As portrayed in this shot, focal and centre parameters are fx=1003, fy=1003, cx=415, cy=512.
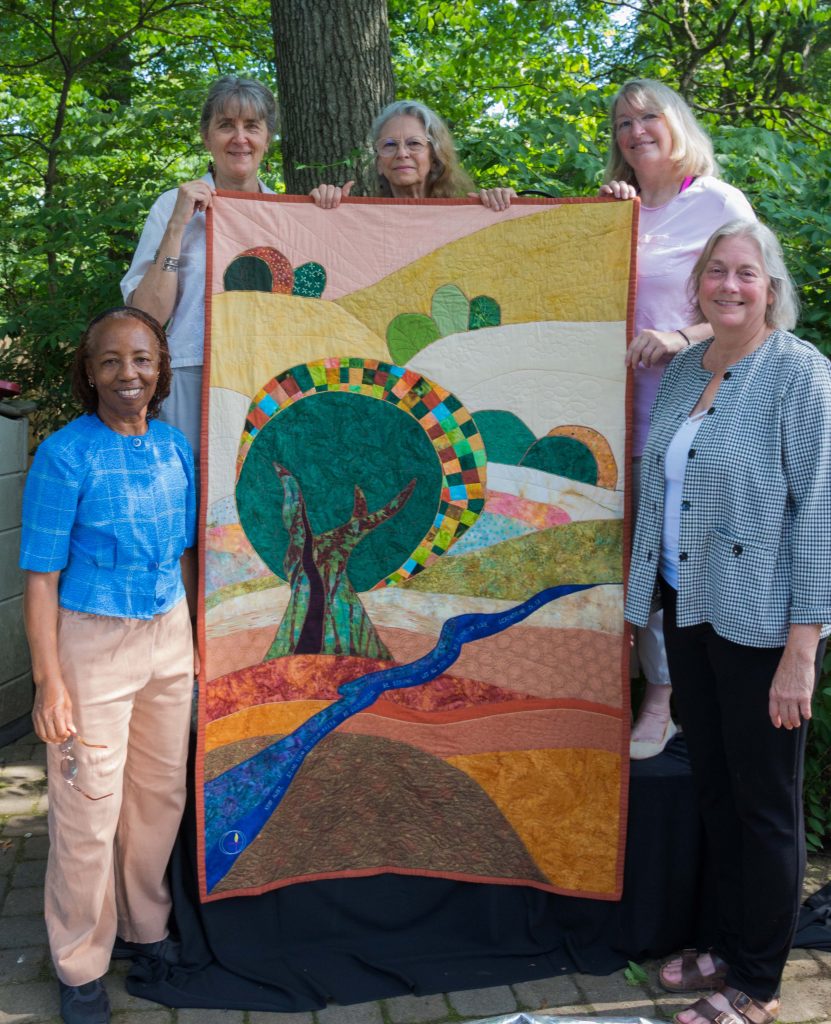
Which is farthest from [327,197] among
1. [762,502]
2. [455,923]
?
[455,923]

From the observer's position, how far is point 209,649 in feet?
8.80

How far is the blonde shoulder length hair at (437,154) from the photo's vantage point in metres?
2.84

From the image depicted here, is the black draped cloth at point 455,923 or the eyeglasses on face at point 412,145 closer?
the black draped cloth at point 455,923

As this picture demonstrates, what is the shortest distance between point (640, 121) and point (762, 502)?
1.18 metres

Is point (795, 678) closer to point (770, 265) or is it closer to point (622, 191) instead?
point (770, 265)

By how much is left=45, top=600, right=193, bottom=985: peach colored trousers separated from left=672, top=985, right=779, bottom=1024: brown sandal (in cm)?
138

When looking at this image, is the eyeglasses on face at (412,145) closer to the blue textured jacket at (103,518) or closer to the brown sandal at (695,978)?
the blue textured jacket at (103,518)

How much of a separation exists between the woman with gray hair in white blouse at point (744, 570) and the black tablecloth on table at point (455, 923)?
0.24 m

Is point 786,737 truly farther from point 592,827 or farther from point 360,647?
point 360,647

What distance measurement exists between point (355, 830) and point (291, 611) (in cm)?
63

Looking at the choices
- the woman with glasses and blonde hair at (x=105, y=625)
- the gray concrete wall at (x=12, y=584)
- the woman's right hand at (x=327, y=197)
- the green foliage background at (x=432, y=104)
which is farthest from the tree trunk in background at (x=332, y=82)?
the woman with glasses and blonde hair at (x=105, y=625)

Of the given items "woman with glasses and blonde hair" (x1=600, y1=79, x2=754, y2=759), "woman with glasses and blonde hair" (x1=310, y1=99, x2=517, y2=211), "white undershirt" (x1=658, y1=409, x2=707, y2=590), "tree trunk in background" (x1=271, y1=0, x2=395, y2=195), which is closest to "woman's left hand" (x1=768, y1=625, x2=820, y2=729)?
"white undershirt" (x1=658, y1=409, x2=707, y2=590)

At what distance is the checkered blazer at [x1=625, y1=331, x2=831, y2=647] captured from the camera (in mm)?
2094

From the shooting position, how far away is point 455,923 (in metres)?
2.80
